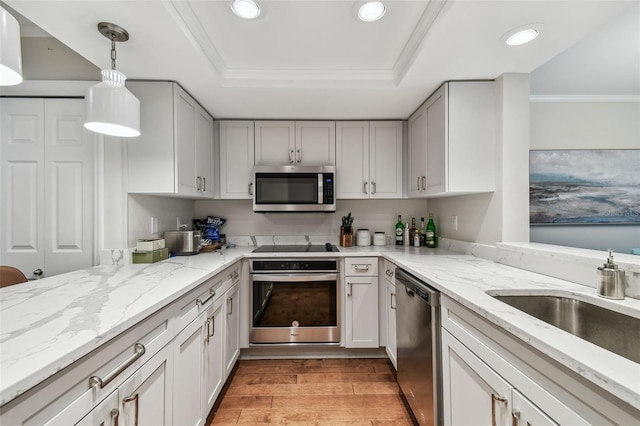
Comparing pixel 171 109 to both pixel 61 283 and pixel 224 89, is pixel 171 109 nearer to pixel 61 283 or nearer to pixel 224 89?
pixel 224 89

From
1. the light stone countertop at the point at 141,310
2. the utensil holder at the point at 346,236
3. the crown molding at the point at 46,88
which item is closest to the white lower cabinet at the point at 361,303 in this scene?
the utensil holder at the point at 346,236

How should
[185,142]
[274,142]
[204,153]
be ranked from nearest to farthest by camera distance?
[185,142], [204,153], [274,142]

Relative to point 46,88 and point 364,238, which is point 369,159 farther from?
point 46,88

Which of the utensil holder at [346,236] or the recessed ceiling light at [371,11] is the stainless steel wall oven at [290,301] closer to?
the utensil holder at [346,236]

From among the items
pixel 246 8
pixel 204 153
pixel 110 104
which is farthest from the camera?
pixel 204 153

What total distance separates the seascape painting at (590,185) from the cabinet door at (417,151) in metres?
1.37

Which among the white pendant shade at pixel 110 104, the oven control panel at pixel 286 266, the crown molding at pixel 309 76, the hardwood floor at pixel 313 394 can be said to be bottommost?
the hardwood floor at pixel 313 394

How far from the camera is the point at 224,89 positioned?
194cm

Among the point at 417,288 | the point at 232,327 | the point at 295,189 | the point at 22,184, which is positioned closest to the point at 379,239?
the point at 295,189

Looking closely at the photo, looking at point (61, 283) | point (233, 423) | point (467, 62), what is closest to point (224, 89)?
point (61, 283)

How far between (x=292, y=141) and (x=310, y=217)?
83 centimetres

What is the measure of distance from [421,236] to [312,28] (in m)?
2.09

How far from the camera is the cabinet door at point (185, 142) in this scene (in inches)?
73.6

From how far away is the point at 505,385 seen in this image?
33.0 inches
